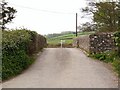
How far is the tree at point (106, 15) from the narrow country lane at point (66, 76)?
15011 millimetres

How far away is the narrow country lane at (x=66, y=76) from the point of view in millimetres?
10504

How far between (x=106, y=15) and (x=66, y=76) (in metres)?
20.0

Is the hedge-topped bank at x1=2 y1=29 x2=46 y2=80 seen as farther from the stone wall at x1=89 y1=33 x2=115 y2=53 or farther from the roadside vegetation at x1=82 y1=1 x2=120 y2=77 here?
the roadside vegetation at x1=82 y1=1 x2=120 y2=77

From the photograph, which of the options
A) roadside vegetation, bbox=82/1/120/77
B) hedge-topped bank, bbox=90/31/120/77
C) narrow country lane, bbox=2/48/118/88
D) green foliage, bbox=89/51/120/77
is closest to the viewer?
narrow country lane, bbox=2/48/118/88

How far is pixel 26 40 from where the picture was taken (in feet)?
50.9

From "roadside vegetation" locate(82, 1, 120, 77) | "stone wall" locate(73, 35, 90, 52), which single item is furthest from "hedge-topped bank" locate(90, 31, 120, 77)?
"roadside vegetation" locate(82, 1, 120, 77)

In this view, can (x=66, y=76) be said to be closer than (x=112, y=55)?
Yes

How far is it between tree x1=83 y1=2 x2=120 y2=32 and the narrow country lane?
15.0 meters

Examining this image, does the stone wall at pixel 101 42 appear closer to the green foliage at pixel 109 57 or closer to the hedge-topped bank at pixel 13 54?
the green foliage at pixel 109 57

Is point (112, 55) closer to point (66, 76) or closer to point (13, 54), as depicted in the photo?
point (66, 76)

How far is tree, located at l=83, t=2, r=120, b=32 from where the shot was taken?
29906mm

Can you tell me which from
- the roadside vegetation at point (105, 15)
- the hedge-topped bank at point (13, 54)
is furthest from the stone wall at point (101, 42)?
the roadside vegetation at point (105, 15)

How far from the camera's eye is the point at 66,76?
468 inches

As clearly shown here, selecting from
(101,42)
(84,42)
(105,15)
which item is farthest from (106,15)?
(101,42)
